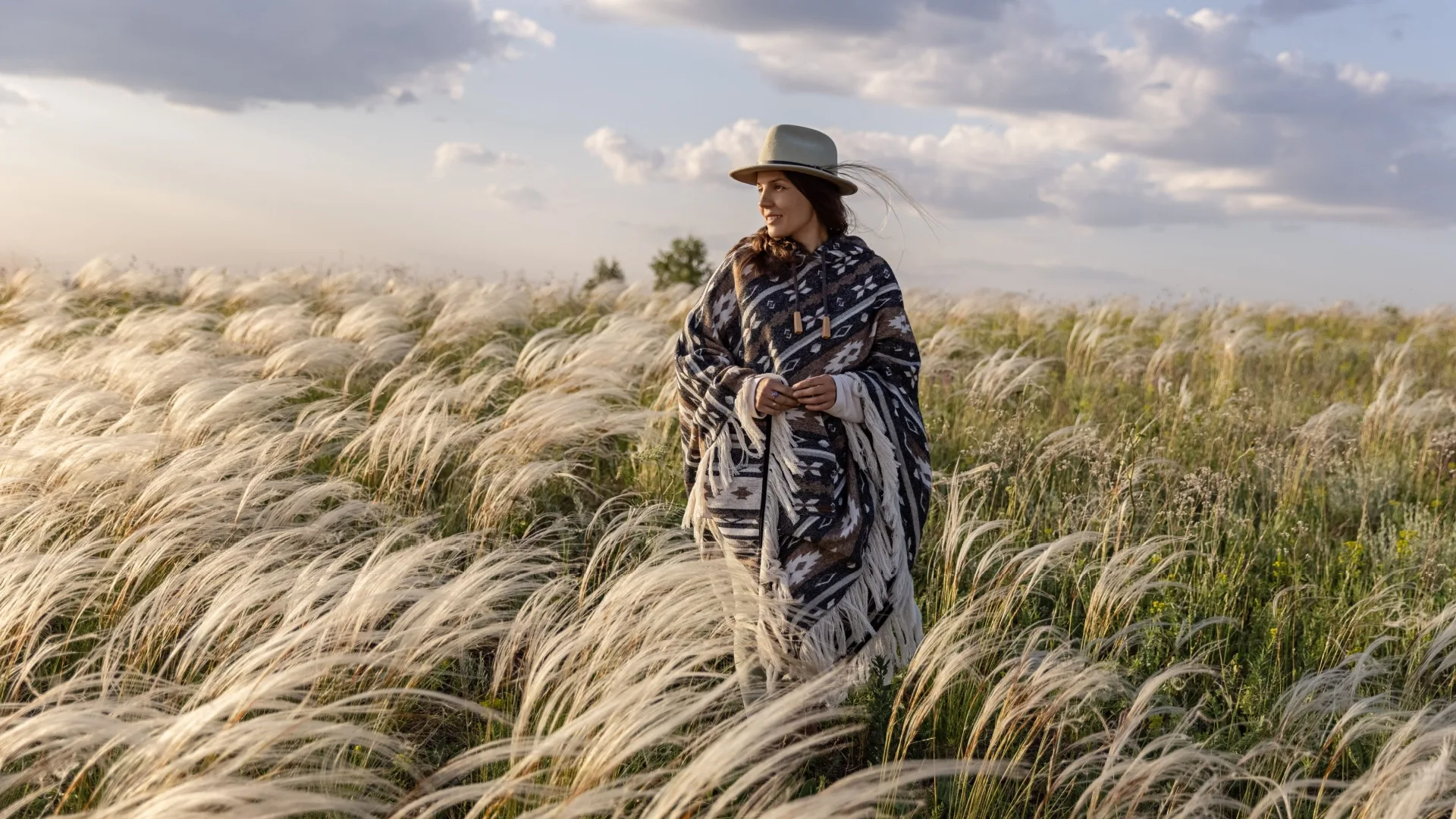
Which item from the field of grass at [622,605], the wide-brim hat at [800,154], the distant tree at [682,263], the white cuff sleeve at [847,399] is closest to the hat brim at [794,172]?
the wide-brim hat at [800,154]

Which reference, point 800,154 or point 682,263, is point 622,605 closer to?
point 800,154

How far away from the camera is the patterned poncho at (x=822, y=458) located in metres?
2.91

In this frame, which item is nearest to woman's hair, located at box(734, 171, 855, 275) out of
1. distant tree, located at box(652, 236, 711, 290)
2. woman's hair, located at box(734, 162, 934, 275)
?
woman's hair, located at box(734, 162, 934, 275)

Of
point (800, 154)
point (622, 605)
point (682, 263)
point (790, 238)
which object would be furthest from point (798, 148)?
point (682, 263)

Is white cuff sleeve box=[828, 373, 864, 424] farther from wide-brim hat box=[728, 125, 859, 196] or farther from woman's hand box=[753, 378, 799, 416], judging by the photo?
wide-brim hat box=[728, 125, 859, 196]

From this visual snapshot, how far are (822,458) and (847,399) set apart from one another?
0.60 feet

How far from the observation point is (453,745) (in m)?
2.81

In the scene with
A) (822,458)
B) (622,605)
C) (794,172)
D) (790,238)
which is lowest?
(622,605)

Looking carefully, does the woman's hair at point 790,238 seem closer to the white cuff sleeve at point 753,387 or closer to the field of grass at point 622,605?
the white cuff sleeve at point 753,387

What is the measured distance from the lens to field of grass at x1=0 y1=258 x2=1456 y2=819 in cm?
218

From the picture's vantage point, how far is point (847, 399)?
9.40 feet

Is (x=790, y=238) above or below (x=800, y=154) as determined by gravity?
below

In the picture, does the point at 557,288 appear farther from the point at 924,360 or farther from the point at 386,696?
the point at 386,696

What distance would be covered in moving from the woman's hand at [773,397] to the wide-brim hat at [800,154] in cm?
60
